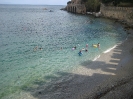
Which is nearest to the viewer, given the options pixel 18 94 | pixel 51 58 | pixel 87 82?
pixel 18 94

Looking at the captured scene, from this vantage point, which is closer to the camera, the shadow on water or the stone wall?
the shadow on water

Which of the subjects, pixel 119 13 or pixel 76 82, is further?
pixel 119 13

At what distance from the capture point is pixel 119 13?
226 feet

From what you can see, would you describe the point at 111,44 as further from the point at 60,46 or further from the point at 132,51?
the point at 60,46

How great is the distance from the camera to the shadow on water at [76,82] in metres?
15.9

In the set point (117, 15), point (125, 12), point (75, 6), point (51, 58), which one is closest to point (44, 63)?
point (51, 58)

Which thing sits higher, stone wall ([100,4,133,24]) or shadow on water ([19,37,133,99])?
stone wall ([100,4,133,24])

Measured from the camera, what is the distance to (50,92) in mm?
16219

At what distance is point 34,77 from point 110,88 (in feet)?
26.3

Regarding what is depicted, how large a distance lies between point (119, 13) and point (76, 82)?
56.9m

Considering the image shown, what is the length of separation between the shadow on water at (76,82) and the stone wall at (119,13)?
37719 millimetres

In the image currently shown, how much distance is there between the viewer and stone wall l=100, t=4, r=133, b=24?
5909 centimetres

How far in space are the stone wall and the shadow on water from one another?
37.7 m

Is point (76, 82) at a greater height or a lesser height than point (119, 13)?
lesser
